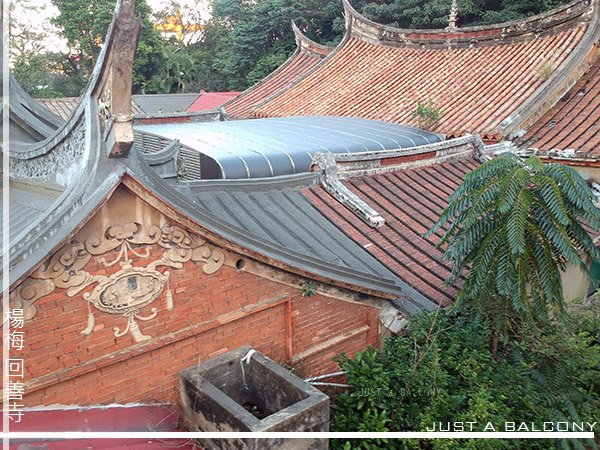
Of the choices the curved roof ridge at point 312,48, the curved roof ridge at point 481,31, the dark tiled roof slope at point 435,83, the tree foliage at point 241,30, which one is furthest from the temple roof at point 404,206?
the tree foliage at point 241,30

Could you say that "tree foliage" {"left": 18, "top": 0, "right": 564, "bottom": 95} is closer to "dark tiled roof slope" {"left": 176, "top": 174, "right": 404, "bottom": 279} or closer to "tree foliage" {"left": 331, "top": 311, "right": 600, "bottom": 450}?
"dark tiled roof slope" {"left": 176, "top": 174, "right": 404, "bottom": 279}

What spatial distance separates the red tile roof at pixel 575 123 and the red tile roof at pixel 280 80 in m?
7.57

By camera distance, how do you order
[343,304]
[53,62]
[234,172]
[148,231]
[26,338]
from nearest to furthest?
1. [26,338]
2. [148,231]
3. [343,304]
4. [234,172]
5. [53,62]

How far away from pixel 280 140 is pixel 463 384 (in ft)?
16.1

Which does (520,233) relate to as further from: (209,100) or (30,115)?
(209,100)

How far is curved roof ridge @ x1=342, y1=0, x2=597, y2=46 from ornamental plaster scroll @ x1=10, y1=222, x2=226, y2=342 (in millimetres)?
11905

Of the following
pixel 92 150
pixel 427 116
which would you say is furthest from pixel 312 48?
pixel 92 150

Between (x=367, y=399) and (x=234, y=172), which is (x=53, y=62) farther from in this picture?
(x=367, y=399)

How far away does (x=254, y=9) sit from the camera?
32.1 metres

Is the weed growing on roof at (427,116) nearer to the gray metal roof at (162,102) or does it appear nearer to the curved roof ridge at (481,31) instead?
the curved roof ridge at (481,31)

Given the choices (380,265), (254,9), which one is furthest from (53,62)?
(380,265)

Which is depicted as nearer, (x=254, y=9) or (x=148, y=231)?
(x=148, y=231)

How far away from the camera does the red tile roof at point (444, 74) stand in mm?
11578

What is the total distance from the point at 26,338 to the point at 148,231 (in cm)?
108
